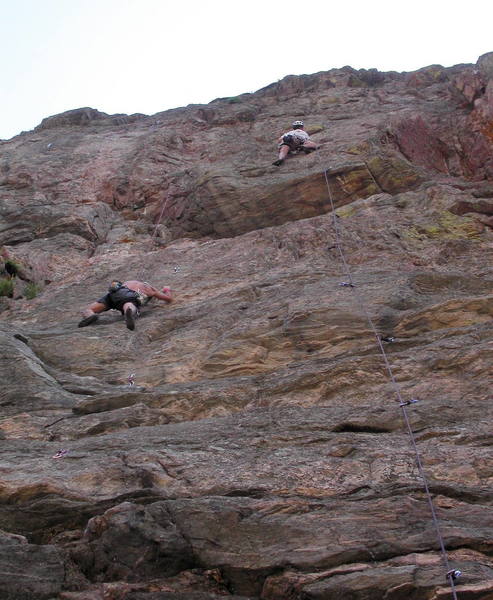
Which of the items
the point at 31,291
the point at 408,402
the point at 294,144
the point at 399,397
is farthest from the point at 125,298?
the point at 294,144

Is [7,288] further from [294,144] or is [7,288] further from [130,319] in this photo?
[294,144]

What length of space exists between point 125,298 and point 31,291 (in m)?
2.72

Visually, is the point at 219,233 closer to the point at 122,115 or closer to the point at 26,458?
the point at 26,458

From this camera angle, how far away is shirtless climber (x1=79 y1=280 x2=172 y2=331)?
1141 centimetres

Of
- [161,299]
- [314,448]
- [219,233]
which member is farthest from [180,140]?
[314,448]

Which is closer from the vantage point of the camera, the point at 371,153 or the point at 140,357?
the point at 140,357

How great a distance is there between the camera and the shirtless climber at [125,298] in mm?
11414

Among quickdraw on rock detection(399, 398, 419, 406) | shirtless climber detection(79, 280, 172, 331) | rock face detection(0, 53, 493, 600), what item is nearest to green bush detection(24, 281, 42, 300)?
rock face detection(0, 53, 493, 600)

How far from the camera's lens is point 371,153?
15.0 meters

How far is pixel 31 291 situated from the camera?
44.8 ft

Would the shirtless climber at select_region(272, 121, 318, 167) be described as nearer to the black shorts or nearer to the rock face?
the rock face

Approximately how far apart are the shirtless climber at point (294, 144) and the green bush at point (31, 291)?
4902 mm

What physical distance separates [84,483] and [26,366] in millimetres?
3122

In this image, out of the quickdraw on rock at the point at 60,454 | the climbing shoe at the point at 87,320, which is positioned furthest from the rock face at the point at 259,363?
the climbing shoe at the point at 87,320
